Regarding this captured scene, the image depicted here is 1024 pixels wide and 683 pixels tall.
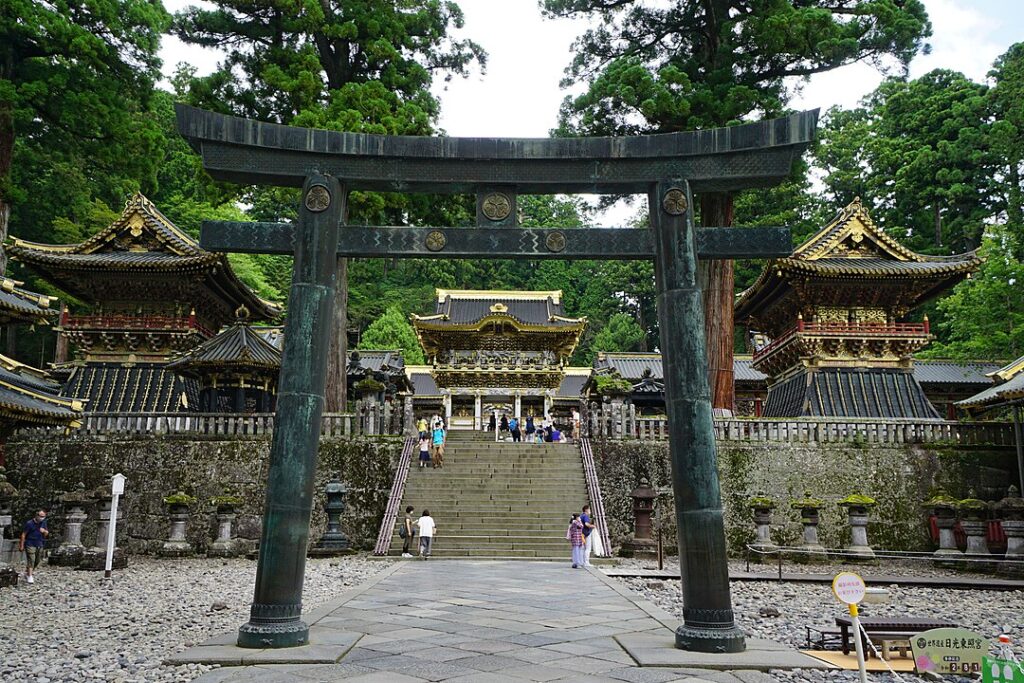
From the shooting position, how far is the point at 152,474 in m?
17.5

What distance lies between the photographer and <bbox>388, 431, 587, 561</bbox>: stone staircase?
50.2 feet

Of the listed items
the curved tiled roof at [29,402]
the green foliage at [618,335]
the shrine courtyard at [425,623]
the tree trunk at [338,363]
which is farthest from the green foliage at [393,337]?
the shrine courtyard at [425,623]

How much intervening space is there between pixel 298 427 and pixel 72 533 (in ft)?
38.5

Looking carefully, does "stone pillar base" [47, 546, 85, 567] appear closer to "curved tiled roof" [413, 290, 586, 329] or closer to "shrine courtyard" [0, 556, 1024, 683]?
"shrine courtyard" [0, 556, 1024, 683]

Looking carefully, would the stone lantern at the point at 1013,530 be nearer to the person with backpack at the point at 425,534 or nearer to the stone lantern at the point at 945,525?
the stone lantern at the point at 945,525

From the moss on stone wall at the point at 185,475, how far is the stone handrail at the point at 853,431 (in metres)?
5.85

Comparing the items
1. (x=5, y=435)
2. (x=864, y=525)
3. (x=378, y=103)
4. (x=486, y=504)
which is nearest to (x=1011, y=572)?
(x=864, y=525)

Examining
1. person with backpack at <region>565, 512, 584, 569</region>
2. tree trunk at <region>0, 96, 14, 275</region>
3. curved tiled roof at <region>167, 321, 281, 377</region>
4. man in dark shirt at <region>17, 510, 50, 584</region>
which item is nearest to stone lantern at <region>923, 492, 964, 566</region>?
person with backpack at <region>565, 512, 584, 569</region>

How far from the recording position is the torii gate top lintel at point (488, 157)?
668cm

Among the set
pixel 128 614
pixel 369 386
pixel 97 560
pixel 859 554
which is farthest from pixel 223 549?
pixel 859 554

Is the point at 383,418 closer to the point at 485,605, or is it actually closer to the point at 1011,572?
the point at 485,605

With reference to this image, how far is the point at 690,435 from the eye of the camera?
20.5 feet

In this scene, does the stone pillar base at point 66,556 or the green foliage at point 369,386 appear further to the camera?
the green foliage at point 369,386

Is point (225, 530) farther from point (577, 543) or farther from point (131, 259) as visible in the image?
point (131, 259)
